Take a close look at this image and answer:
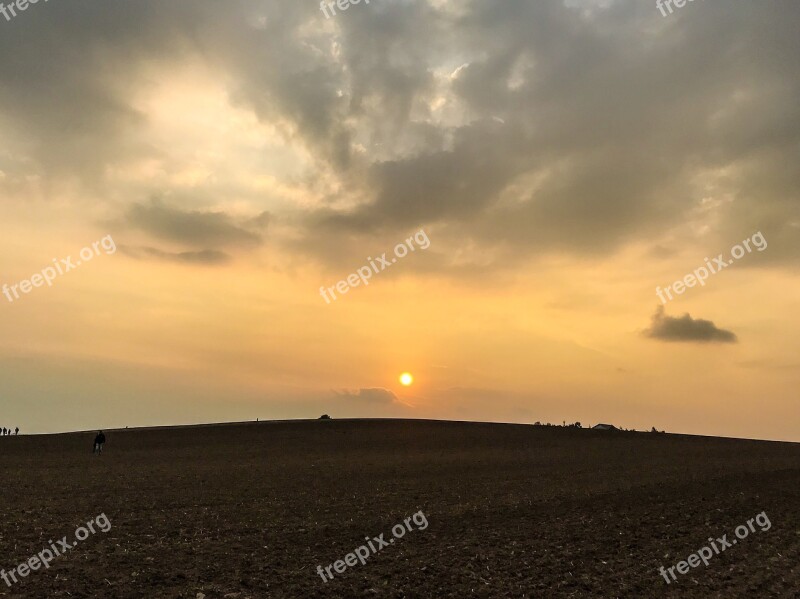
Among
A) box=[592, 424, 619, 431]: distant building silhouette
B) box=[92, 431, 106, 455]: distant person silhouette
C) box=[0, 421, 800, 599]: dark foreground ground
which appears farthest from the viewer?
box=[592, 424, 619, 431]: distant building silhouette

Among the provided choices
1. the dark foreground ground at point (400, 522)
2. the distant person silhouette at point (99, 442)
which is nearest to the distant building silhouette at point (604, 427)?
the dark foreground ground at point (400, 522)

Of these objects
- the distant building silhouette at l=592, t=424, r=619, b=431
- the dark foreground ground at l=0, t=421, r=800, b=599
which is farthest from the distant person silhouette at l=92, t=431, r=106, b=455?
the distant building silhouette at l=592, t=424, r=619, b=431

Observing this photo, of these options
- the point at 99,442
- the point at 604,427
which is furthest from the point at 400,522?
the point at 604,427

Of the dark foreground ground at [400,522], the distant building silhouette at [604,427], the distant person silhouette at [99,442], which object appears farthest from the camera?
the distant building silhouette at [604,427]

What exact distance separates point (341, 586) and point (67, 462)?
39.0 meters

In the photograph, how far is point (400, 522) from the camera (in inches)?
963

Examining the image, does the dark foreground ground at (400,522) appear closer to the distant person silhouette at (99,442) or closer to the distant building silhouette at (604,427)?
the distant person silhouette at (99,442)

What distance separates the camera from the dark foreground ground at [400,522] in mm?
17516

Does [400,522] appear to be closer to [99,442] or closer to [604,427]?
[99,442]

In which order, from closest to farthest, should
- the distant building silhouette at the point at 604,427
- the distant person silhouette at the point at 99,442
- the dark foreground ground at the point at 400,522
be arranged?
the dark foreground ground at the point at 400,522 → the distant person silhouette at the point at 99,442 → the distant building silhouette at the point at 604,427

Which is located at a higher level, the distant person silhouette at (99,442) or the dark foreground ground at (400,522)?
the distant person silhouette at (99,442)

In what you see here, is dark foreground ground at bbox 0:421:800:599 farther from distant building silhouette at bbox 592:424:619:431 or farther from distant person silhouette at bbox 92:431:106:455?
distant building silhouette at bbox 592:424:619:431

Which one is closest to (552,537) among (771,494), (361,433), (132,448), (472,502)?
(472,502)

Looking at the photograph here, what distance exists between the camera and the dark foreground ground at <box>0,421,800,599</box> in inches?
690
